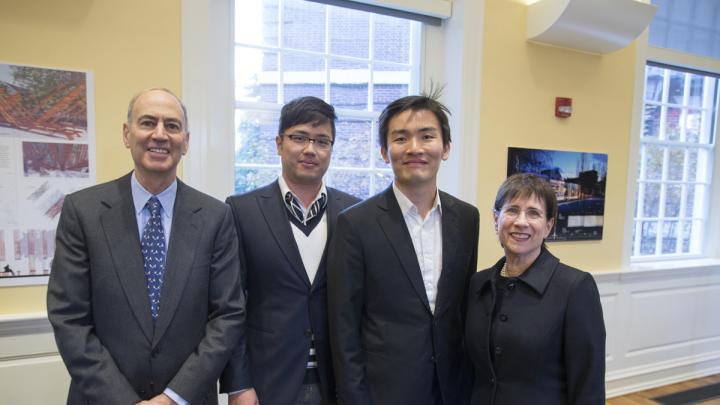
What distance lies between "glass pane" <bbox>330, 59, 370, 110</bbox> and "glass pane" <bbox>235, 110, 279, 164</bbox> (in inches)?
16.3

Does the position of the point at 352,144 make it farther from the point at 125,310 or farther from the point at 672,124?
the point at 672,124

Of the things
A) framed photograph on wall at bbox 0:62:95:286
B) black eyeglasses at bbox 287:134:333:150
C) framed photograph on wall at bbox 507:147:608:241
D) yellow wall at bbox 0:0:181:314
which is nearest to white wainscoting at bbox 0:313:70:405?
yellow wall at bbox 0:0:181:314

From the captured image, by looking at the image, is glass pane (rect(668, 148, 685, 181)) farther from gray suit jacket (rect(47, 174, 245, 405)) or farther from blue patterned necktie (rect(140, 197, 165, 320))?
blue patterned necktie (rect(140, 197, 165, 320))

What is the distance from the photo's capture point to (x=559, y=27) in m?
2.68

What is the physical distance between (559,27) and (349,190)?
1.69m

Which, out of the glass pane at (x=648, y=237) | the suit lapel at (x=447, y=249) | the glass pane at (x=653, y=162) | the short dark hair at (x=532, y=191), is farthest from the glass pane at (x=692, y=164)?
the suit lapel at (x=447, y=249)

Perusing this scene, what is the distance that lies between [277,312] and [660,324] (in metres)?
3.37

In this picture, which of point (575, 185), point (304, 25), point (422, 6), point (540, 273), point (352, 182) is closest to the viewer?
point (540, 273)

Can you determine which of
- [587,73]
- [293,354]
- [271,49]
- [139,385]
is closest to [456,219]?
[293,354]

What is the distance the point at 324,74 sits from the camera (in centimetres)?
256

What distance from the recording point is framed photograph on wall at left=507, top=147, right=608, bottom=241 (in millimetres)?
2945

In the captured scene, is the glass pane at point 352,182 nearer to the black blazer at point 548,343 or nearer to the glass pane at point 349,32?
the glass pane at point 349,32

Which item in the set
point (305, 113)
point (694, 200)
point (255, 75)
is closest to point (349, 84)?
point (255, 75)

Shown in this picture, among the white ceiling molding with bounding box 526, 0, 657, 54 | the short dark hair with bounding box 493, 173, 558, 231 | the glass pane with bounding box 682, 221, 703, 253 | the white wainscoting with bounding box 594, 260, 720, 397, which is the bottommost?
the white wainscoting with bounding box 594, 260, 720, 397
